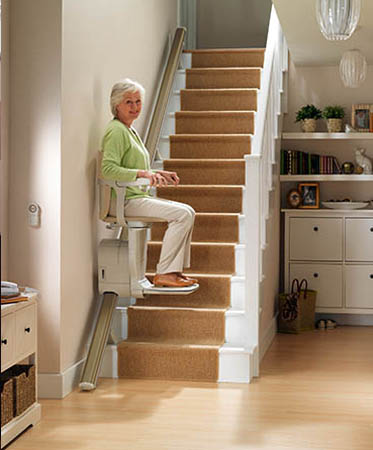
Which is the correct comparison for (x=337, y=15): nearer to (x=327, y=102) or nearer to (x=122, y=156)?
(x=122, y=156)

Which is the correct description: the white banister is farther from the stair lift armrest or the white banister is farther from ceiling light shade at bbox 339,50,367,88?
the stair lift armrest

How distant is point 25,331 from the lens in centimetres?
344

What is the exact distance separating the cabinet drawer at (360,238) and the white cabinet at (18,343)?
11.9 ft

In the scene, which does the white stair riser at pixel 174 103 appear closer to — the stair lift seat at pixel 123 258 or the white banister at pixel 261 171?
the white banister at pixel 261 171

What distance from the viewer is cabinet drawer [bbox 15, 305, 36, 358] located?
3369mm

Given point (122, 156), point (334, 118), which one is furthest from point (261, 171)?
point (334, 118)

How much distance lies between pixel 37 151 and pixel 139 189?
0.74 m

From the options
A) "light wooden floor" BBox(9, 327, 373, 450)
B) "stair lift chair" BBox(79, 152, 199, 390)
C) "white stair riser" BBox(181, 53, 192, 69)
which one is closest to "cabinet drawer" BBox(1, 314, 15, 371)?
"light wooden floor" BBox(9, 327, 373, 450)

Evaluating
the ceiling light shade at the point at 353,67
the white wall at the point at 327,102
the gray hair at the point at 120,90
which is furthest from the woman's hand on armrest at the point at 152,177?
the white wall at the point at 327,102

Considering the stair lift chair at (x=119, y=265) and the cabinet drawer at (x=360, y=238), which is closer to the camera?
the stair lift chair at (x=119, y=265)

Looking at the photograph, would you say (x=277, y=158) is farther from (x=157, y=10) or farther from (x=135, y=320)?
(x=135, y=320)

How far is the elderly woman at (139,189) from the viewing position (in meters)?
4.36

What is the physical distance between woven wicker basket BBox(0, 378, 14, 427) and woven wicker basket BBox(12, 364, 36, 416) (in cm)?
4

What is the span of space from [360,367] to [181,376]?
1232 mm
